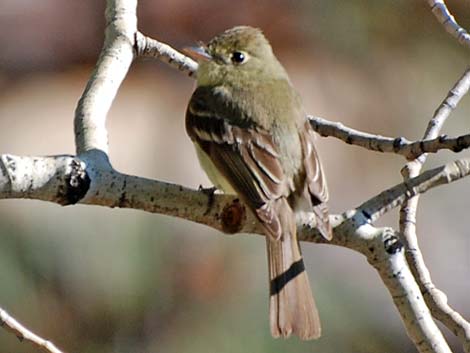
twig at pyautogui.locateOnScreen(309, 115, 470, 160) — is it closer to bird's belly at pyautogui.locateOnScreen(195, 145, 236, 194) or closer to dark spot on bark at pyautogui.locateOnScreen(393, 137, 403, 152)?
dark spot on bark at pyautogui.locateOnScreen(393, 137, 403, 152)

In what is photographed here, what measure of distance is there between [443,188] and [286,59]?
1.24 meters

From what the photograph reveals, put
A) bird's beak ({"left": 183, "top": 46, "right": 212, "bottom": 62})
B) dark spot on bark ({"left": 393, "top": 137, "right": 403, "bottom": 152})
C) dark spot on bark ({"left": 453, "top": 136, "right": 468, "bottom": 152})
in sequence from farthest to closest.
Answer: bird's beak ({"left": 183, "top": 46, "right": 212, "bottom": 62}), dark spot on bark ({"left": 393, "top": 137, "right": 403, "bottom": 152}), dark spot on bark ({"left": 453, "top": 136, "right": 468, "bottom": 152})

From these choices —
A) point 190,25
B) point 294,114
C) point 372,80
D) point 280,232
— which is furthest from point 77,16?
point 280,232

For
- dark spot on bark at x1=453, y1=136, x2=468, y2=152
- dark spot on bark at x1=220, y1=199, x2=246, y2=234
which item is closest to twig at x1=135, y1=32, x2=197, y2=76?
dark spot on bark at x1=220, y1=199, x2=246, y2=234

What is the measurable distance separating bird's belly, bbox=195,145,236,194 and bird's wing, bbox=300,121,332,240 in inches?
8.7

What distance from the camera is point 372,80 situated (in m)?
A: 6.59

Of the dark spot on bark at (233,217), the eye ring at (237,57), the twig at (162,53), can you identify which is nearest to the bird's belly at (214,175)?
the dark spot on bark at (233,217)

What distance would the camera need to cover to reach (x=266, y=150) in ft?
11.4

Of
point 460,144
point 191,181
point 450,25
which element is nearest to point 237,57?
point 450,25

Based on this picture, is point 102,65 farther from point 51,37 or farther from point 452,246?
point 51,37

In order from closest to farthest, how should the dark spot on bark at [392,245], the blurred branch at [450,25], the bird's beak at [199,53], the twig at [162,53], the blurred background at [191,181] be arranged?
1. the dark spot on bark at [392,245]
2. the blurred branch at [450,25]
3. the twig at [162,53]
4. the bird's beak at [199,53]
5. the blurred background at [191,181]

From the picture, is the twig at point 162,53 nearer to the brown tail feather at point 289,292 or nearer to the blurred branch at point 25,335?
the brown tail feather at point 289,292

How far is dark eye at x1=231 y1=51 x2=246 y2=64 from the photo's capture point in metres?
3.96

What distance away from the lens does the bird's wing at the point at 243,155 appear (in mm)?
3176
